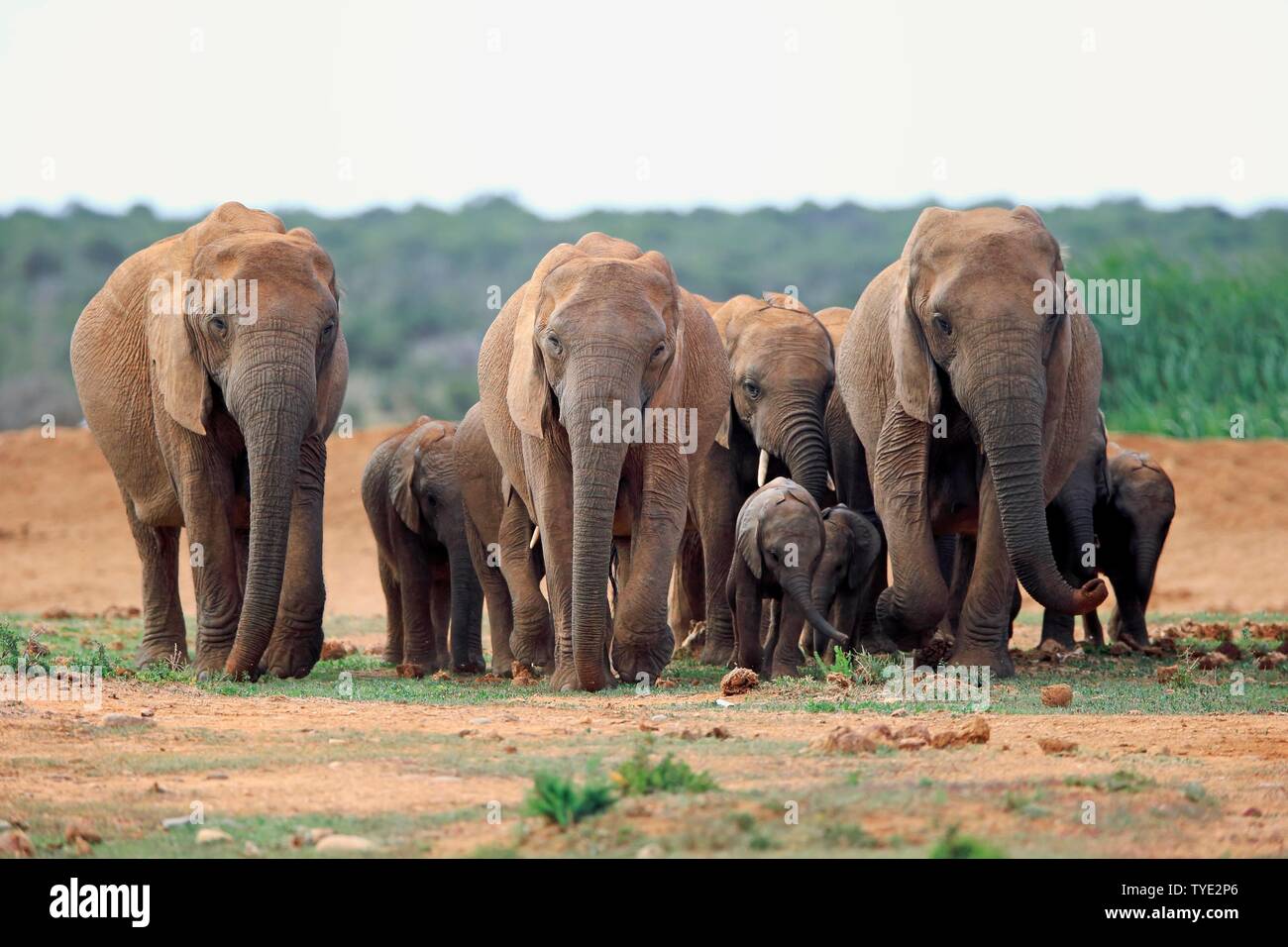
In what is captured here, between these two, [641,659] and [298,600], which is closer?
[641,659]

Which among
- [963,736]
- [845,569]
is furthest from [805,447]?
[963,736]

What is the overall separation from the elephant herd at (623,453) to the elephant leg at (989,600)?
0.02 m

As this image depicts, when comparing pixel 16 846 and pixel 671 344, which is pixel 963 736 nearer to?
pixel 671 344

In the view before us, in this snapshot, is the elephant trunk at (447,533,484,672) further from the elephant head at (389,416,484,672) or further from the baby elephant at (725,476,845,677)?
the baby elephant at (725,476,845,677)

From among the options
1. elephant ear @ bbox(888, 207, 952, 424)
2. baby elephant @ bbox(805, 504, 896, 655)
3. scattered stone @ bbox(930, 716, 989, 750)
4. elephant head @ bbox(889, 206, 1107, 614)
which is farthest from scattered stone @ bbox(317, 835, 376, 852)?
elephant ear @ bbox(888, 207, 952, 424)

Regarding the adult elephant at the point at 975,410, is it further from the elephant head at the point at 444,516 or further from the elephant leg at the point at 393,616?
the elephant leg at the point at 393,616

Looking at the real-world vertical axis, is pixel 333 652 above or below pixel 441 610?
below

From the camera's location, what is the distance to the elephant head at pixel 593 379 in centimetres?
1073

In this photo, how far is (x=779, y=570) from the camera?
38.9ft

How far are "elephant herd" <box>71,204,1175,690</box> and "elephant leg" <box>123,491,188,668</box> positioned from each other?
0.03 metres

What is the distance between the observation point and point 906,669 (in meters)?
11.6

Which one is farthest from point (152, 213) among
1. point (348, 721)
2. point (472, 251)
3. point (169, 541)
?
point (348, 721)

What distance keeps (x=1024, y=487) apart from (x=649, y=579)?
2.30 m

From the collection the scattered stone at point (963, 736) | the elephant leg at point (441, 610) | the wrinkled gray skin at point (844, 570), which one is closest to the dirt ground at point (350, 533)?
the elephant leg at point (441, 610)
